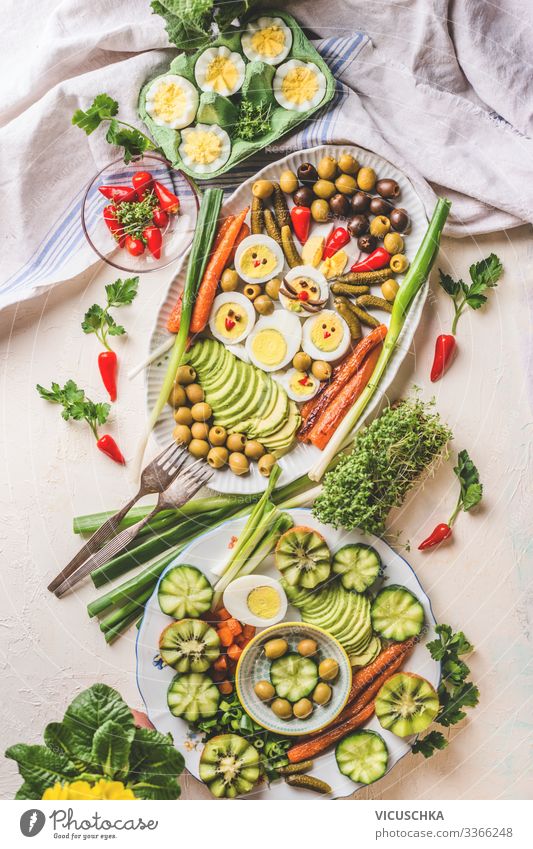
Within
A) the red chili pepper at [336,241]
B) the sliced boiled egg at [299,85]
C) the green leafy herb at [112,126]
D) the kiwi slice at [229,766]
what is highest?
the sliced boiled egg at [299,85]

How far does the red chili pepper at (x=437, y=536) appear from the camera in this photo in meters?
2.53

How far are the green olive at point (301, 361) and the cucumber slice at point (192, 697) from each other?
1103 mm

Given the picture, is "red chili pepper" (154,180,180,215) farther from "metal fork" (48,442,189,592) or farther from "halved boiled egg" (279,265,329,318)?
"metal fork" (48,442,189,592)

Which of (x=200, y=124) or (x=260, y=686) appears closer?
(x=260, y=686)

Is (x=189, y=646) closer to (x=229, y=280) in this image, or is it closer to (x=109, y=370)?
(x=109, y=370)

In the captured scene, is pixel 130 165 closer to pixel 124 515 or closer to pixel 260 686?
pixel 124 515

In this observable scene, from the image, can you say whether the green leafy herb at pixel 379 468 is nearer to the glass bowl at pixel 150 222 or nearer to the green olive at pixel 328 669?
the green olive at pixel 328 669

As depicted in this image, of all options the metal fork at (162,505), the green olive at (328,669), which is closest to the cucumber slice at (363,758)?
the green olive at (328,669)

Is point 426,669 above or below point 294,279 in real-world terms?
below

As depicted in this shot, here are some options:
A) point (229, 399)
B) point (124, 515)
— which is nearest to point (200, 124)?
point (229, 399)

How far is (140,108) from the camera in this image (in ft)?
8.62

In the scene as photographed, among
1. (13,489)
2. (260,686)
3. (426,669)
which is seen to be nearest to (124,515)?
(13,489)
